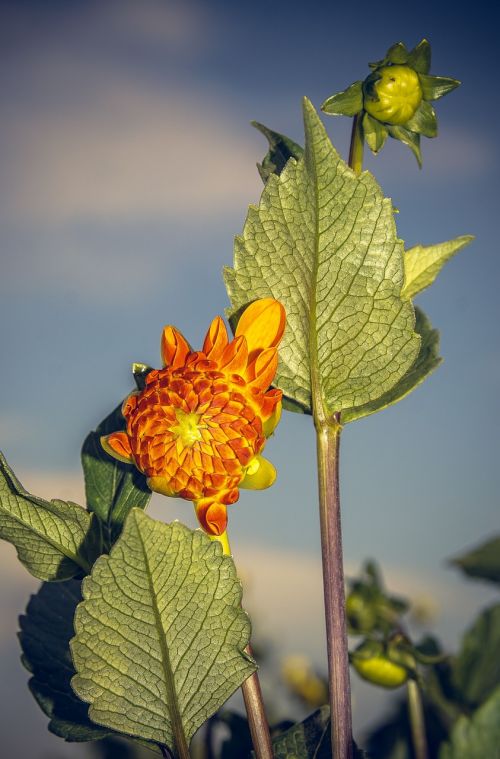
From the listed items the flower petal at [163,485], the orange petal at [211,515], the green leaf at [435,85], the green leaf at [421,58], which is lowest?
the orange petal at [211,515]

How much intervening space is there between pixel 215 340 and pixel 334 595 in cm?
14

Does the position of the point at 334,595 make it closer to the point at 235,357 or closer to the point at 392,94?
the point at 235,357

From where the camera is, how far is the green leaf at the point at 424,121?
1.62 feet

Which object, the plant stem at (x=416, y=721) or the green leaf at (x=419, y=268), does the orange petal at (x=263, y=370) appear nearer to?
the green leaf at (x=419, y=268)

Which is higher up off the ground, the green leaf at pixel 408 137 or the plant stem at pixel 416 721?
the green leaf at pixel 408 137

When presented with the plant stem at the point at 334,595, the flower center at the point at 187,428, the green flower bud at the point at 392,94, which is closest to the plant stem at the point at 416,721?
the plant stem at the point at 334,595

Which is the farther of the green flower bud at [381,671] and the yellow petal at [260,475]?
the green flower bud at [381,671]

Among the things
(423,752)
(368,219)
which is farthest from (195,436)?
(423,752)

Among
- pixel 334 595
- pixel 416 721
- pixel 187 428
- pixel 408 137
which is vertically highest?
pixel 408 137

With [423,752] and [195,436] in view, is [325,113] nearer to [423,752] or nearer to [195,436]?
[195,436]

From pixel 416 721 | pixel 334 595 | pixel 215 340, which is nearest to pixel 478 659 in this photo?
pixel 416 721

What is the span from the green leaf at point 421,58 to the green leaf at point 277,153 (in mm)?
79

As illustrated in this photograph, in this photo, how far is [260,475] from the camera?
44 cm

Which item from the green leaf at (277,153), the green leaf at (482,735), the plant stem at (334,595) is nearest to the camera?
the green leaf at (482,735)
